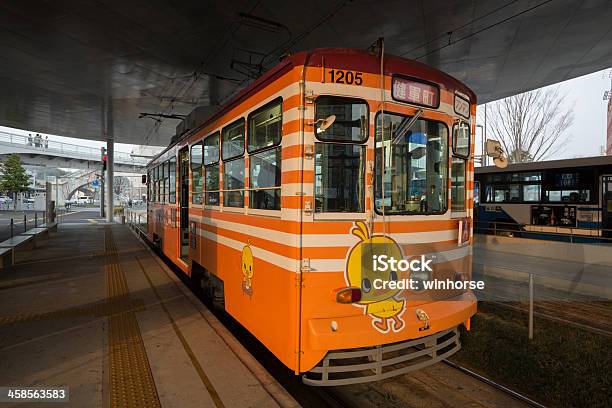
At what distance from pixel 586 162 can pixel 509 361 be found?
442 inches

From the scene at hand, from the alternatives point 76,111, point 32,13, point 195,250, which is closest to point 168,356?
point 195,250

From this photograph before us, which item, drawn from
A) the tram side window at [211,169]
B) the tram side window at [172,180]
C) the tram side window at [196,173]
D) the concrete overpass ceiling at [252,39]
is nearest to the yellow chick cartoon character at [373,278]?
the tram side window at [211,169]

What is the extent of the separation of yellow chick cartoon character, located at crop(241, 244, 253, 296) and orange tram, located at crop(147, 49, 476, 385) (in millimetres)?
21

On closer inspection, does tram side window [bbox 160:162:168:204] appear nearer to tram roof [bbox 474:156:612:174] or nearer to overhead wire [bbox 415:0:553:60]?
overhead wire [bbox 415:0:553:60]

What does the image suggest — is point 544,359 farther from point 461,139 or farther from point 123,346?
point 123,346

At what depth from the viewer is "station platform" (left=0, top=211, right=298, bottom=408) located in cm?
352

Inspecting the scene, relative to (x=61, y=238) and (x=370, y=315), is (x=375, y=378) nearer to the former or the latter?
(x=370, y=315)

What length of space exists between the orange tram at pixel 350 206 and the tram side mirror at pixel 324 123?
0.06ft

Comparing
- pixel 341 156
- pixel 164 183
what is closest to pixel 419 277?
pixel 341 156

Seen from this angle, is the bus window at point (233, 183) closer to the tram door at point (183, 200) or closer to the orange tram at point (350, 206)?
the orange tram at point (350, 206)

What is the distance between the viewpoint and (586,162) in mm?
12625

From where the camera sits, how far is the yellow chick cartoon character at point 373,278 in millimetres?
3289

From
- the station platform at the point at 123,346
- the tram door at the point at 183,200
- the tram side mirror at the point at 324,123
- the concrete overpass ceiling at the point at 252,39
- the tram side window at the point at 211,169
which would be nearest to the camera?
the tram side mirror at the point at 324,123

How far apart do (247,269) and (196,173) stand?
287cm
